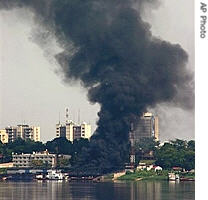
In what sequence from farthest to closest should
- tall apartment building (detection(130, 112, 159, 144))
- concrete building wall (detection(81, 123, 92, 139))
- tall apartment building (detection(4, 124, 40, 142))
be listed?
concrete building wall (detection(81, 123, 92, 139))
tall apartment building (detection(4, 124, 40, 142))
tall apartment building (detection(130, 112, 159, 144))

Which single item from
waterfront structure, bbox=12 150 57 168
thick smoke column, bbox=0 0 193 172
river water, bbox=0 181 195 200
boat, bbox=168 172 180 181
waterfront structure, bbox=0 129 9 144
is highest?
thick smoke column, bbox=0 0 193 172

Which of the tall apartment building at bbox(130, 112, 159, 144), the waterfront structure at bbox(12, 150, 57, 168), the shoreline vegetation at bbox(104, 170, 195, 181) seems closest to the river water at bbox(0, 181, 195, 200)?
the shoreline vegetation at bbox(104, 170, 195, 181)

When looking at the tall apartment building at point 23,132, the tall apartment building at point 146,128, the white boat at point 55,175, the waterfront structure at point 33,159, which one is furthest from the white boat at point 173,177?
the tall apartment building at point 23,132

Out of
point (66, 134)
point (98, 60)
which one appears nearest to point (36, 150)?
point (66, 134)

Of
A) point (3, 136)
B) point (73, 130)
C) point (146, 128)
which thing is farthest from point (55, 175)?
point (146, 128)

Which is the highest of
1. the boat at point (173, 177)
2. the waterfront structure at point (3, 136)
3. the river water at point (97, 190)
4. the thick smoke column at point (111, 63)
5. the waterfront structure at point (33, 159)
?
the thick smoke column at point (111, 63)

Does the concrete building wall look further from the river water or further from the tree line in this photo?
the river water

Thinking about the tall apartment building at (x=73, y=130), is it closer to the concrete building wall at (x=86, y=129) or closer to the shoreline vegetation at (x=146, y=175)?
the concrete building wall at (x=86, y=129)
